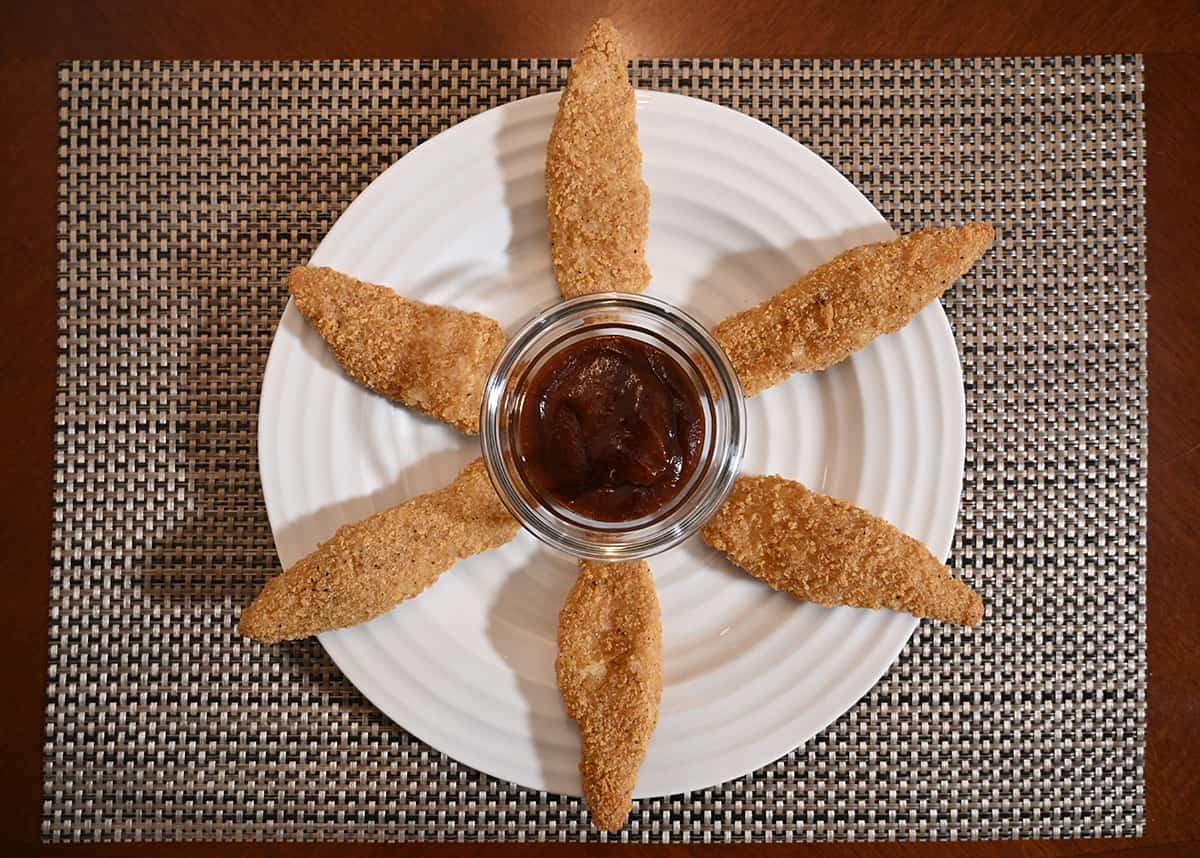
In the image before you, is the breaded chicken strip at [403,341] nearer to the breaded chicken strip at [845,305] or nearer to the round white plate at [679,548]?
the round white plate at [679,548]

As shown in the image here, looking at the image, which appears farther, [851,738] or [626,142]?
[851,738]

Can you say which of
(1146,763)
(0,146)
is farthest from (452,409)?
(1146,763)

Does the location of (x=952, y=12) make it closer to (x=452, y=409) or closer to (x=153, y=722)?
(x=452, y=409)

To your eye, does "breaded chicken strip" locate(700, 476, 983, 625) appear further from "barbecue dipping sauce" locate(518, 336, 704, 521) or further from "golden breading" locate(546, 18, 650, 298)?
"golden breading" locate(546, 18, 650, 298)

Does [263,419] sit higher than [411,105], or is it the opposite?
[411,105]

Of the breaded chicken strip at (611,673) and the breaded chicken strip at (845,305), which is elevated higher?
the breaded chicken strip at (845,305)

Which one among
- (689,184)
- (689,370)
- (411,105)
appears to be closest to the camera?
(689,370)

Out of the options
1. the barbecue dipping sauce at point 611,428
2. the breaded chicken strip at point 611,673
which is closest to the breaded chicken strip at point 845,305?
the barbecue dipping sauce at point 611,428
